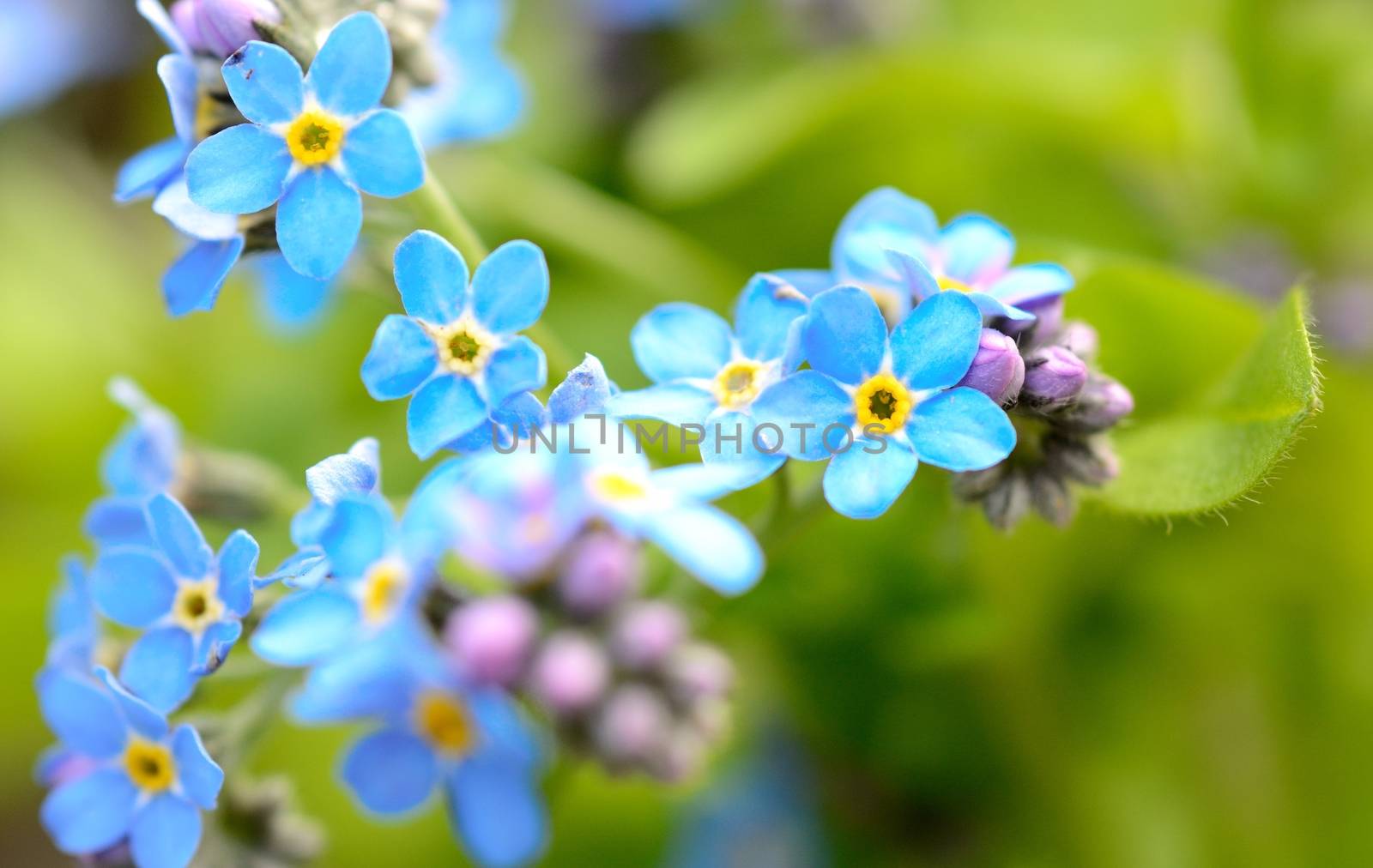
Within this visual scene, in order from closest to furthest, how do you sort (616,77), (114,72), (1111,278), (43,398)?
(1111,278) → (43,398) → (616,77) → (114,72)

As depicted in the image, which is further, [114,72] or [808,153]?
[114,72]

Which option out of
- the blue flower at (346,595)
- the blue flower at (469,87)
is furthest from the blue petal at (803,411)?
the blue flower at (469,87)

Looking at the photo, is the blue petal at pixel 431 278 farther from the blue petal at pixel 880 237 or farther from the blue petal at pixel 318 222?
the blue petal at pixel 880 237

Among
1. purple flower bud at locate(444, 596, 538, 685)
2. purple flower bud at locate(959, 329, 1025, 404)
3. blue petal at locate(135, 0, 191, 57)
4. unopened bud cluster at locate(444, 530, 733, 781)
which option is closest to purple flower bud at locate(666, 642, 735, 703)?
unopened bud cluster at locate(444, 530, 733, 781)

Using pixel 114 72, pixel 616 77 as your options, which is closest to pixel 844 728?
pixel 616 77

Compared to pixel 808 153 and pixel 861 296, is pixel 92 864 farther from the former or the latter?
pixel 808 153
